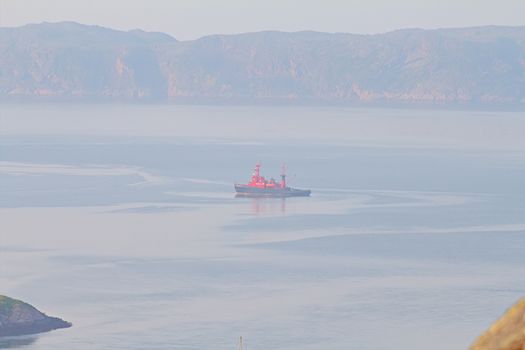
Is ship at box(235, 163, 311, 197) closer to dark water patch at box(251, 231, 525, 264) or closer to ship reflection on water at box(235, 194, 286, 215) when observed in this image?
ship reflection on water at box(235, 194, 286, 215)

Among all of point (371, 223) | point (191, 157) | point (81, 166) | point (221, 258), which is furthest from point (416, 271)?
point (191, 157)

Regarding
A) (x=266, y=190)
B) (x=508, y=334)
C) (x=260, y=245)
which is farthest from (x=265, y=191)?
(x=508, y=334)

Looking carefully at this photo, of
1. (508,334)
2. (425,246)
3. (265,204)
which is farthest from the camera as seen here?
(265,204)

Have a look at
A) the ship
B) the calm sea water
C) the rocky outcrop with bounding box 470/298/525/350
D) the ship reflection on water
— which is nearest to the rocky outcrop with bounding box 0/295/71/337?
the calm sea water

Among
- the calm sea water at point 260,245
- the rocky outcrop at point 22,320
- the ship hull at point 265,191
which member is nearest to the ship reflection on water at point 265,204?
the calm sea water at point 260,245

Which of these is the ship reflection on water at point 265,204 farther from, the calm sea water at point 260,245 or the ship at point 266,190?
the ship at point 266,190

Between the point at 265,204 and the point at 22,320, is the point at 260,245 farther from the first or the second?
the point at 265,204
